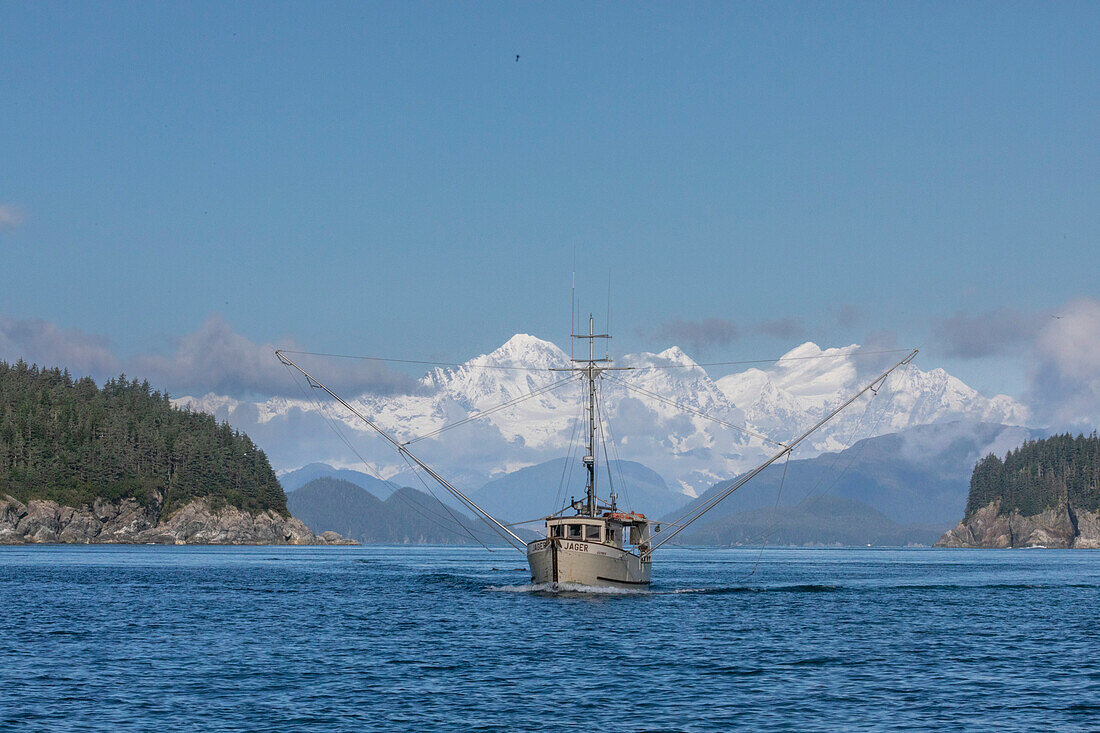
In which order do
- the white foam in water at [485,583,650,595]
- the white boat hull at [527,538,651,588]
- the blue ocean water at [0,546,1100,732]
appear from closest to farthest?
the blue ocean water at [0,546,1100,732] < the white boat hull at [527,538,651,588] < the white foam in water at [485,583,650,595]

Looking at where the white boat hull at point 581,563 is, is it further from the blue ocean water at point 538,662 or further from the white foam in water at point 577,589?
the blue ocean water at point 538,662

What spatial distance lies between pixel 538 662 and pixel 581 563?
34170 mm

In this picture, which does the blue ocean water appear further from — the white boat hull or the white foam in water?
the white boat hull

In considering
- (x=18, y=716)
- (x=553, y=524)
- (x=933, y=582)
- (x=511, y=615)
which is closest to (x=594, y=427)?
(x=553, y=524)

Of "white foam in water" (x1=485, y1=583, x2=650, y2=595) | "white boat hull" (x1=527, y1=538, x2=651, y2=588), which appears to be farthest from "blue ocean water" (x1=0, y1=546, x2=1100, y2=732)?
"white boat hull" (x1=527, y1=538, x2=651, y2=588)

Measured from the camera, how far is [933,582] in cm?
14388

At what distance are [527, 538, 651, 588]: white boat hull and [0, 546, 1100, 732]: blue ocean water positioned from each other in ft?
4.93

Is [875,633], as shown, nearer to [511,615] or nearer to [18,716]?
[511,615]

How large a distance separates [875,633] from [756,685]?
24.3m

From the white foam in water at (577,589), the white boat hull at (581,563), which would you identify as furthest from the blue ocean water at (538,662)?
the white boat hull at (581,563)

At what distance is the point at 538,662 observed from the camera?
5809 centimetres

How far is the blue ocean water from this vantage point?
43719mm

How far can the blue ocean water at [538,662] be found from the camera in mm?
43719

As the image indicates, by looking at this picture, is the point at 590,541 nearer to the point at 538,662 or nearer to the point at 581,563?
the point at 581,563
